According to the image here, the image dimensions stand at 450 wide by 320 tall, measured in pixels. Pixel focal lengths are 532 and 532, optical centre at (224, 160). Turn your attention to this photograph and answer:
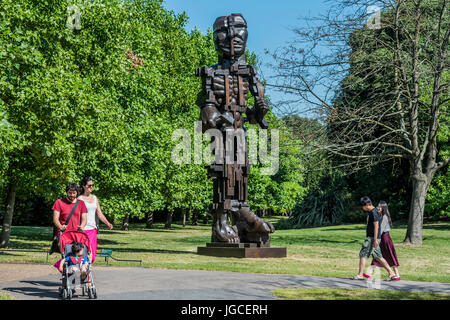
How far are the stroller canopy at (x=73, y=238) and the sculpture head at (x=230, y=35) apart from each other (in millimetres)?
8131

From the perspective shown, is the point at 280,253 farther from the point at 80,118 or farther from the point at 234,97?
the point at 80,118

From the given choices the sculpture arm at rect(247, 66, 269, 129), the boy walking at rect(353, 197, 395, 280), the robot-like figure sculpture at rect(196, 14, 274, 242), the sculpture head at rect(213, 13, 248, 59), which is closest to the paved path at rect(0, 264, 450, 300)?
the boy walking at rect(353, 197, 395, 280)

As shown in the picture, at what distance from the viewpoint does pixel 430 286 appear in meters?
8.97

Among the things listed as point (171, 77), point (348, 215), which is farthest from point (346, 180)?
point (171, 77)

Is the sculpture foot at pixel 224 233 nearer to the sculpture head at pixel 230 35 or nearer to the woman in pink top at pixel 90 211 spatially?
the sculpture head at pixel 230 35

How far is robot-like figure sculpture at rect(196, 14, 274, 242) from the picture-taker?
14.0 metres

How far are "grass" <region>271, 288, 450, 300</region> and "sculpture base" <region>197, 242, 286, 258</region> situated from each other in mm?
5076

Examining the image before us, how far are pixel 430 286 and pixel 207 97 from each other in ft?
24.8

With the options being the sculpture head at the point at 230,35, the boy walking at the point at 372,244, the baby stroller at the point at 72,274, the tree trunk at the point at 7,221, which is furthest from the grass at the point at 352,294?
the tree trunk at the point at 7,221

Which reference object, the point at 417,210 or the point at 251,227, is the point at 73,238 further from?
the point at 417,210

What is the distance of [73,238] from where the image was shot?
759 centimetres

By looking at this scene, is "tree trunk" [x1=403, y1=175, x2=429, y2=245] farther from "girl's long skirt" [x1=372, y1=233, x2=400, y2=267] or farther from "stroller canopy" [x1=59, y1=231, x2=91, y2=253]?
"stroller canopy" [x1=59, y1=231, x2=91, y2=253]

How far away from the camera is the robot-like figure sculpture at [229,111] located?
1396 cm

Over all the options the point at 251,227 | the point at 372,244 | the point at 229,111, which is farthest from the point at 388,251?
the point at 229,111
